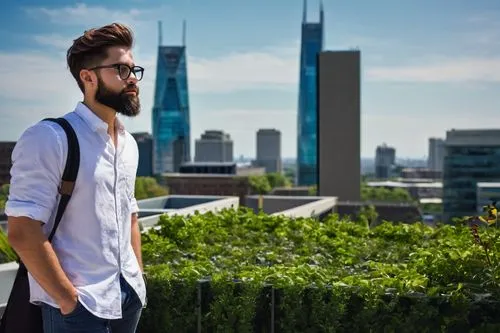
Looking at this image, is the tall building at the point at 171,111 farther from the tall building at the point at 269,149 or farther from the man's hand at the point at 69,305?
the man's hand at the point at 69,305

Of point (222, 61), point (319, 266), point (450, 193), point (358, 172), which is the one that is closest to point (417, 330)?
point (319, 266)

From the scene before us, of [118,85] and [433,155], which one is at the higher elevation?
[433,155]

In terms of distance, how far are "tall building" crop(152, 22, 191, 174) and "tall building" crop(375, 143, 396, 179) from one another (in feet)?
197

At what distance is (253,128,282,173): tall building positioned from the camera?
542ft

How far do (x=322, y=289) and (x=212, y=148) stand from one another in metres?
130

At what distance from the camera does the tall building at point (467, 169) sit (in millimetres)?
53062

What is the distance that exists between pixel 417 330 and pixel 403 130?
5055 inches

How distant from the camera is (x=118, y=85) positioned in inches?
71.2

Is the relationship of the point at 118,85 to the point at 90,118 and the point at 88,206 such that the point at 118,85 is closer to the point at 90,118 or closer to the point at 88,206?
the point at 90,118

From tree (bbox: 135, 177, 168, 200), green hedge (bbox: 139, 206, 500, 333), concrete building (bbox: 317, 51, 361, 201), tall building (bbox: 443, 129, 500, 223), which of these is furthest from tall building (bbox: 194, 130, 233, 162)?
green hedge (bbox: 139, 206, 500, 333)

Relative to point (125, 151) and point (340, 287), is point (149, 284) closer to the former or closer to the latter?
point (340, 287)

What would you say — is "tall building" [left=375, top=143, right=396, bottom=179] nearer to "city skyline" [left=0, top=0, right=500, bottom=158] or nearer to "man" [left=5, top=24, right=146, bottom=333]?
"city skyline" [left=0, top=0, right=500, bottom=158]

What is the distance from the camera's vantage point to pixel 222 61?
354 feet

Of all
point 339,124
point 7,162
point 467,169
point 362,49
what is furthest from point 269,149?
point 7,162
